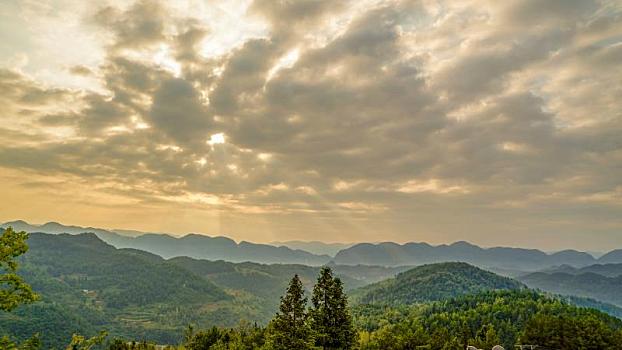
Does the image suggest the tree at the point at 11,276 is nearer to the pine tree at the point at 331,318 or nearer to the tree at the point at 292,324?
the tree at the point at 292,324

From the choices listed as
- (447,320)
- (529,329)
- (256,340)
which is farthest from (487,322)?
(256,340)

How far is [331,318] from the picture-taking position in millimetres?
41031

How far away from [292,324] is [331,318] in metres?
4.57

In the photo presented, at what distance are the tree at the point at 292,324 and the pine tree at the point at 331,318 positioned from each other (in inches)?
75.1

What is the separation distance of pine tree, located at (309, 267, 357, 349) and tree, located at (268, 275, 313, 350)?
191 cm

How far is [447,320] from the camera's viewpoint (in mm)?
181625

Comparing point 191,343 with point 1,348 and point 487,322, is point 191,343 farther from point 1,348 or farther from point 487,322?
point 487,322

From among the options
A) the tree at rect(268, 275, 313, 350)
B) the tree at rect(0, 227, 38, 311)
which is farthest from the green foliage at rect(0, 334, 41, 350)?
the tree at rect(268, 275, 313, 350)

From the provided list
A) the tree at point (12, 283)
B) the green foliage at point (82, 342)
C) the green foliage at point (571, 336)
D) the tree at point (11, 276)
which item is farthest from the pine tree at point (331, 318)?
the green foliage at point (571, 336)

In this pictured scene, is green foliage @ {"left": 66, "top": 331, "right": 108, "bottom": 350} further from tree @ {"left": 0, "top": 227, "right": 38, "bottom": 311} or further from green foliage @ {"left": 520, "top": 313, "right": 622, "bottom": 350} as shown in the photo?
green foliage @ {"left": 520, "top": 313, "right": 622, "bottom": 350}

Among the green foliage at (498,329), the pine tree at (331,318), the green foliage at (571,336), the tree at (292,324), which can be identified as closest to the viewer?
the tree at (292,324)

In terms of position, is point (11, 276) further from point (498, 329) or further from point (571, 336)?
point (498, 329)

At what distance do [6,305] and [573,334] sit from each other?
11941cm

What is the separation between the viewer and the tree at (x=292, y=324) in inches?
1491
